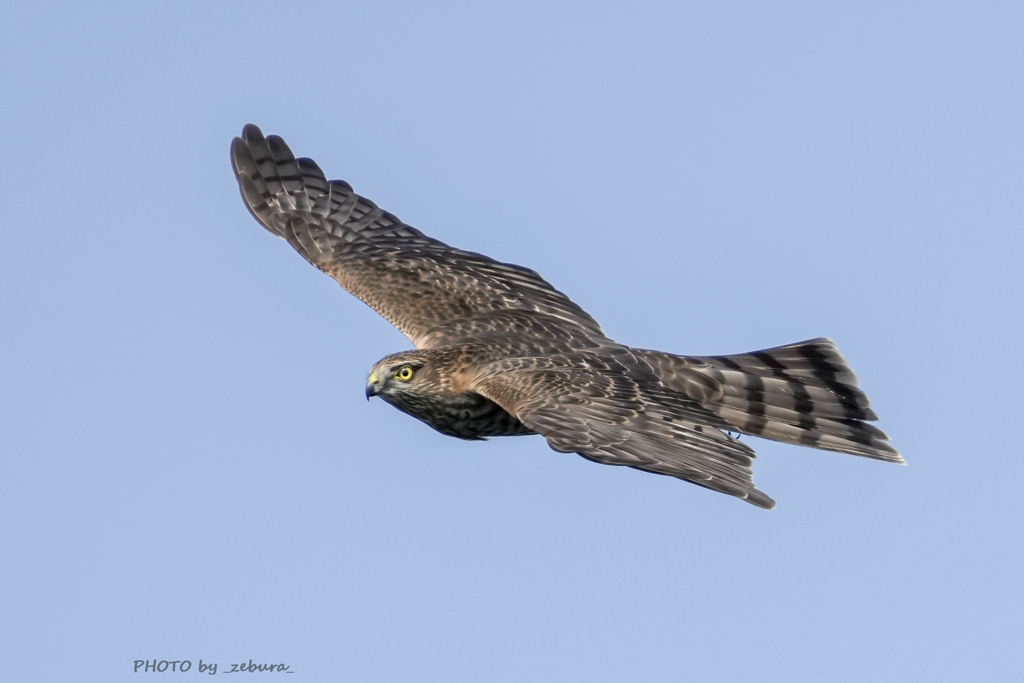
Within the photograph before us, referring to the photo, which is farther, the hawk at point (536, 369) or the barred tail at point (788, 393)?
the barred tail at point (788, 393)

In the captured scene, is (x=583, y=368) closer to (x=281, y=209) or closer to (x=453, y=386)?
(x=453, y=386)

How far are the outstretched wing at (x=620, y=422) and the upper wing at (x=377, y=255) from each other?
1.39m

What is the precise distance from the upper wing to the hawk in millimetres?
18

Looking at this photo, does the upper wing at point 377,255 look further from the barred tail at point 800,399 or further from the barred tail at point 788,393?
the barred tail at point 800,399

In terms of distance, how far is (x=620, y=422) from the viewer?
37.1 ft

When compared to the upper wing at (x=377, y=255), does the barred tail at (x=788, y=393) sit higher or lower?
lower

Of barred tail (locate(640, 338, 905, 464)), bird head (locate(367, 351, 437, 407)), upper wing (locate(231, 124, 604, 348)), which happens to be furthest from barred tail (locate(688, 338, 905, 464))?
bird head (locate(367, 351, 437, 407))

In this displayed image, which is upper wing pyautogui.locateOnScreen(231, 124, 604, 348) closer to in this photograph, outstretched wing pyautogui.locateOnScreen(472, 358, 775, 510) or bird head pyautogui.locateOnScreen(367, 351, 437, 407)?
bird head pyautogui.locateOnScreen(367, 351, 437, 407)

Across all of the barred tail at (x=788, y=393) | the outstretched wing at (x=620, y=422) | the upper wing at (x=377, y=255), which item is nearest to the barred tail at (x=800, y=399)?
the barred tail at (x=788, y=393)

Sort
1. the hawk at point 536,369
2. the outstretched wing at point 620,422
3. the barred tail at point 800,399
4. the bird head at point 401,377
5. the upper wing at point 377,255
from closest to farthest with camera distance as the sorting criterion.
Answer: the outstretched wing at point 620,422 → the hawk at point 536,369 → the bird head at point 401,377 → the barred tail at point 800,399 → the upper wing at point 377,255

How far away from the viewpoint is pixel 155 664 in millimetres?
13414

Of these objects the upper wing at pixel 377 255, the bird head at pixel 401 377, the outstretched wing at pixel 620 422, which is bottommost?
the outstretched wing at pixel 620 422

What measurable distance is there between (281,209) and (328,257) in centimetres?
101

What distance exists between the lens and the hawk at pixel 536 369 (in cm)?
1110
